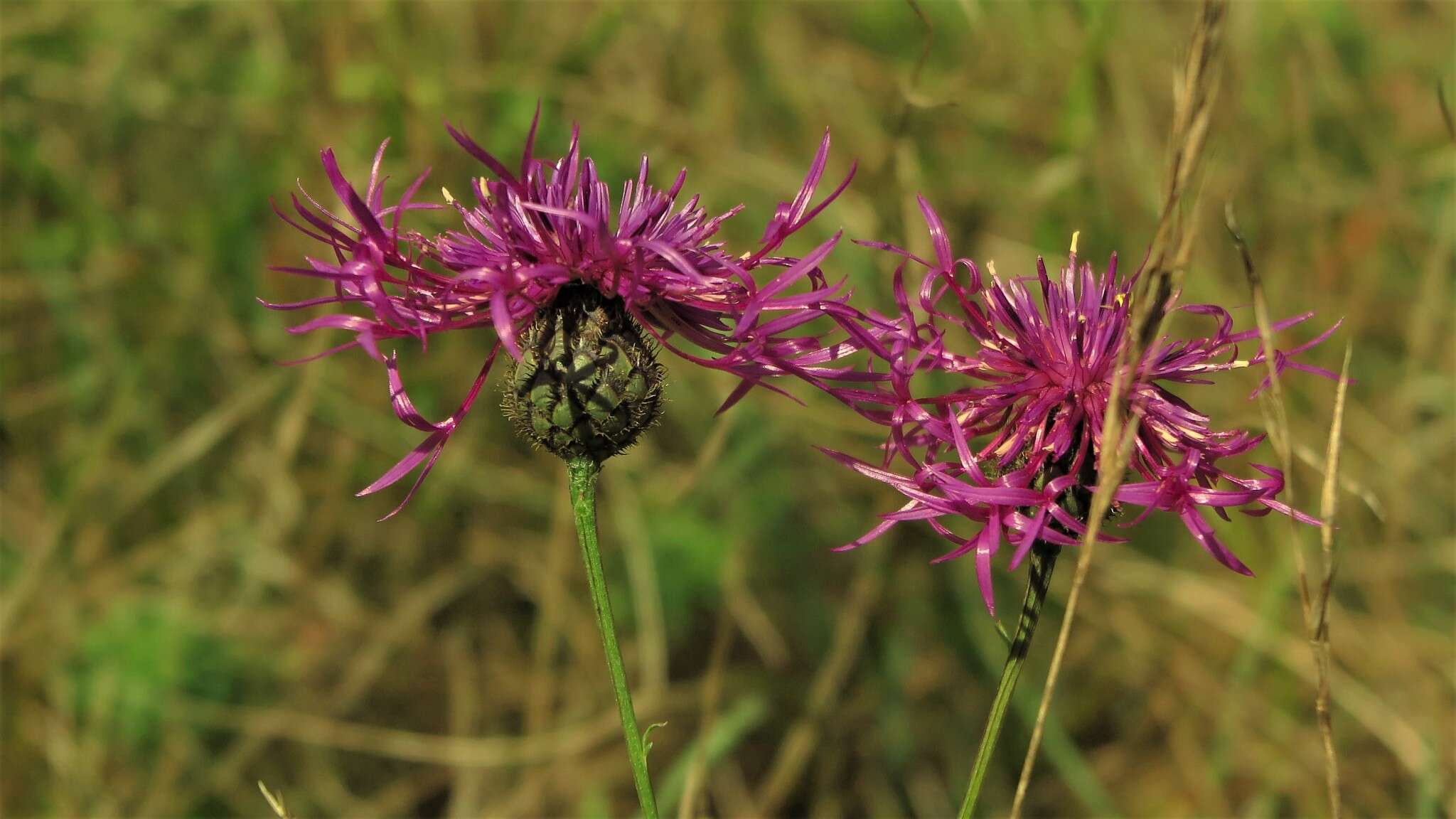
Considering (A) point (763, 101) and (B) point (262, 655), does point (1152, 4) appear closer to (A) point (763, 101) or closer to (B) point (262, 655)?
(A) point (763, 101)

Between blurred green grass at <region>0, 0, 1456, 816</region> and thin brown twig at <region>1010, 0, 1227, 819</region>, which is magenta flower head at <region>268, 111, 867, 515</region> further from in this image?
blurred green grass at <region>0, 0, 1456, 816</region>

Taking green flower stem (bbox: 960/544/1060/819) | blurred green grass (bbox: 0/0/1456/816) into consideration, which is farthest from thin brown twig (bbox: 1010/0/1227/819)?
blurred green grass (bbox: 0/0/1456/816)

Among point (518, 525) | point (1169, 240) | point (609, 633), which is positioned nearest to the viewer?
point (1169, 240)

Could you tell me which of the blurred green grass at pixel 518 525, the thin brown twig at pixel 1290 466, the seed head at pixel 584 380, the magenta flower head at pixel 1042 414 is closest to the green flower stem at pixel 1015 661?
the magenta flower head at pixel 1042 414

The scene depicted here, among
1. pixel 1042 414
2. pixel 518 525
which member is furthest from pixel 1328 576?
pixel 518 525

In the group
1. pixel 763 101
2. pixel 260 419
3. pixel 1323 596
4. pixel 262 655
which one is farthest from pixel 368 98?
pixel 1323 596

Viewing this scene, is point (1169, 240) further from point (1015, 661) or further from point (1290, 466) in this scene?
point (1015, 661)

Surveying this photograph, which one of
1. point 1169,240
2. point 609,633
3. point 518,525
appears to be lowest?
point 518,525
